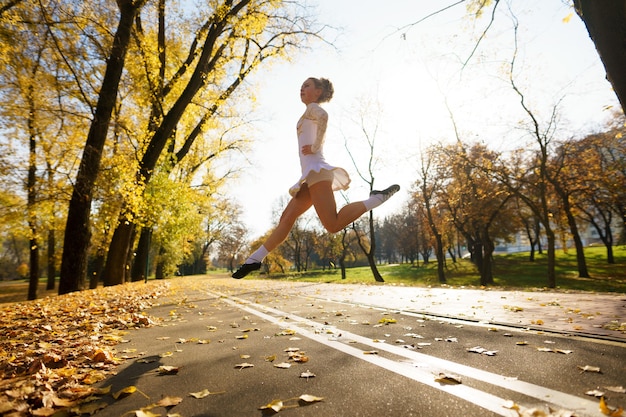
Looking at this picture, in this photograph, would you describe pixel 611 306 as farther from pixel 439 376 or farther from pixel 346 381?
pixel 346 381

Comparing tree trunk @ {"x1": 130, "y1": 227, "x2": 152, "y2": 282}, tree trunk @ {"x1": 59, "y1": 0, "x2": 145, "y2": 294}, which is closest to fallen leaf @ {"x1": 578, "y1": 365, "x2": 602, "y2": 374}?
tree trunk @ {"x1": 59, "y1": 0, "x2": 145, "y2": 294}

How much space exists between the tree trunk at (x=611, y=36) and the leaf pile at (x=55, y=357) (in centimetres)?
524

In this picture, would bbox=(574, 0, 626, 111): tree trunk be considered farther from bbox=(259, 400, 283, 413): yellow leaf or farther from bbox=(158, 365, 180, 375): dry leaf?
bbox=(158, 365, 180, 375): dry leaf

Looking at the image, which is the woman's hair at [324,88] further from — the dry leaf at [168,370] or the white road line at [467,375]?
the dry leaf at [168,370]

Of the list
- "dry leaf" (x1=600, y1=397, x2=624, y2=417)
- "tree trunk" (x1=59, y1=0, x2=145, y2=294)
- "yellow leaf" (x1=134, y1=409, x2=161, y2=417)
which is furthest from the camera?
"tree trunk" (x1=59, y1=0, x2=145, y2=294)

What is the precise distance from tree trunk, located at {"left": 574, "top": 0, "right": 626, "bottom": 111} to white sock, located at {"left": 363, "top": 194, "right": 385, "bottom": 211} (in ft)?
8.36

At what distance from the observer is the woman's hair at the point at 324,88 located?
4.29 meters

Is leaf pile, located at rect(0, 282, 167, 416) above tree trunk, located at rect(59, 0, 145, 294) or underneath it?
underneath

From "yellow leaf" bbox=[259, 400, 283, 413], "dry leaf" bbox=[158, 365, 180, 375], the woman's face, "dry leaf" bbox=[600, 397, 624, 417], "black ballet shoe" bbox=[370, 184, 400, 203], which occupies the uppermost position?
the woman's face

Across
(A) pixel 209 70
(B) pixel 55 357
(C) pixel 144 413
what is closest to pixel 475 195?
(A) pixel 209 70

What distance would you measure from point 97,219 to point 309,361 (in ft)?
53.4

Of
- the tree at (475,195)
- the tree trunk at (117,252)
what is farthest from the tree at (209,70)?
the tree at (475,195)

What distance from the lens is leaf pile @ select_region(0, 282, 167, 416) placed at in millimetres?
2059

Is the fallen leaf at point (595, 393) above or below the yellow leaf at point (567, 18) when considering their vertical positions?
below
